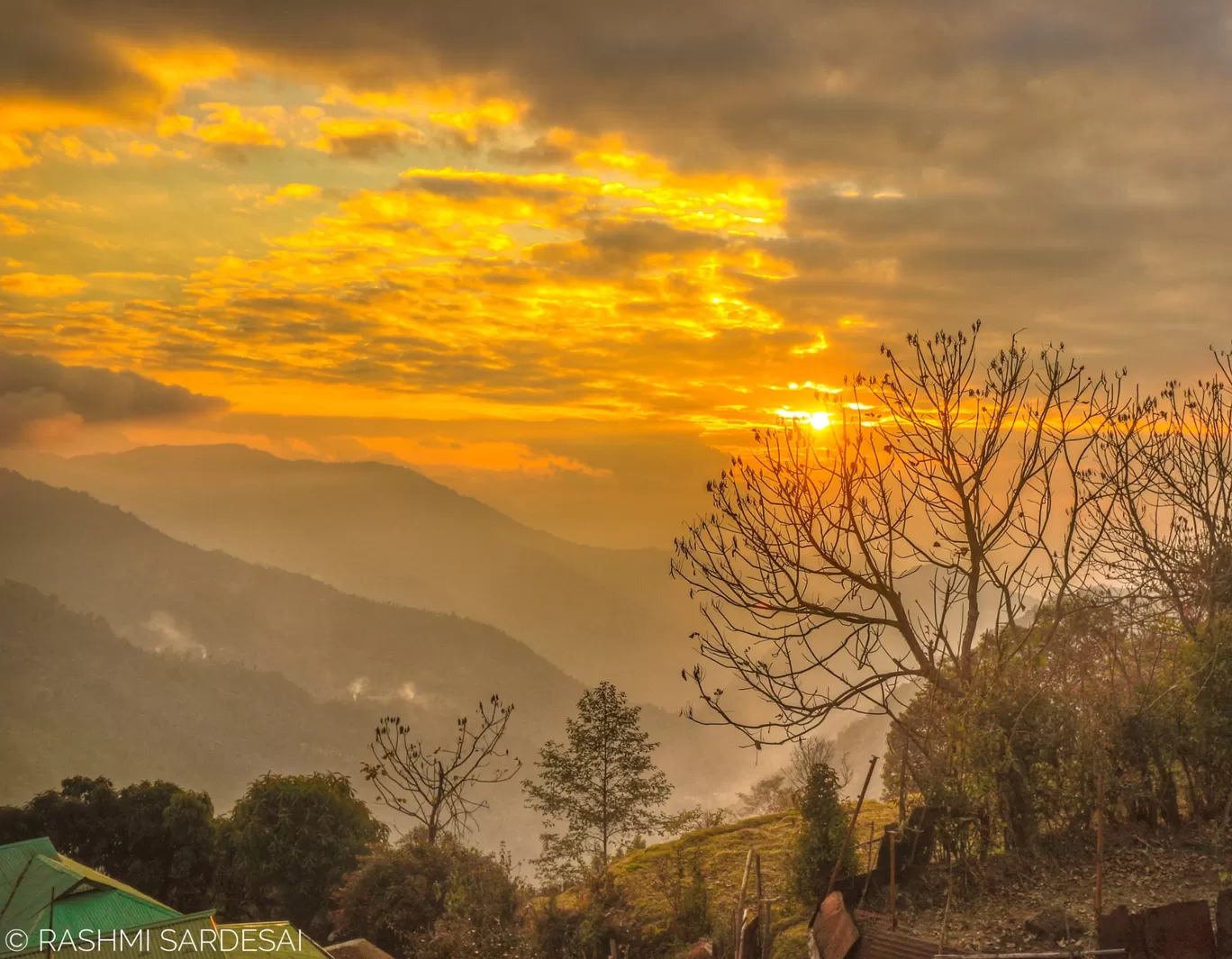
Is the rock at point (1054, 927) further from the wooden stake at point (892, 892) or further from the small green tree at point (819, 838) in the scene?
the small green tree at point (819, 838)

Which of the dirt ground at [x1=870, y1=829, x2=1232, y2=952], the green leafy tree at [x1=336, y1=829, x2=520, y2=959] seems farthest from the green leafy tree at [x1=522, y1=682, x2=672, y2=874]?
the dirt ground at [x1=870, y1=829, x2=1232, y2=952]

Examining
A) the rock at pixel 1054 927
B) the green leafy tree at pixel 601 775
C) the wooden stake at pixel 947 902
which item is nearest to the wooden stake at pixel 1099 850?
the rock at pixel 1054 927

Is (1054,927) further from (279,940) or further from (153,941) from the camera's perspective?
(153,941)

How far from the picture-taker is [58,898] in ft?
59.7

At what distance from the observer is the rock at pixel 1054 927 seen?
37.4ft

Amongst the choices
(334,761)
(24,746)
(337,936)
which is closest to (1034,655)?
(337,936)

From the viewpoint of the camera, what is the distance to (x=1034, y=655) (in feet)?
47.2

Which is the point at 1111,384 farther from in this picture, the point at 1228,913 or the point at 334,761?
the point at 334,761

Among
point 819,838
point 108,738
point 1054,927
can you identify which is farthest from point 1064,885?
point 108,738

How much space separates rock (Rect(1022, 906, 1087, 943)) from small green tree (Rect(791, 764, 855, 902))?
2.80 meters

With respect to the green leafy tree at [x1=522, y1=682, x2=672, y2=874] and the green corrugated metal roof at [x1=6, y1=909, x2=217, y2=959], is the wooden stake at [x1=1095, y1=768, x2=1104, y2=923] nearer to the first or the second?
the green corrugated metal roof at [x1=6, y1=909, x2=217, y2=959]

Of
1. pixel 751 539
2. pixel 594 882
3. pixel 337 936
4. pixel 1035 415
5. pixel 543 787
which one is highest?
pixel 1035 415

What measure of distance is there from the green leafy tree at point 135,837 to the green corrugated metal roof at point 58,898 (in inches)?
227

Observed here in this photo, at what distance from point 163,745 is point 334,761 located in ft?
113
